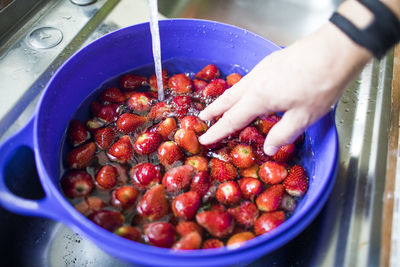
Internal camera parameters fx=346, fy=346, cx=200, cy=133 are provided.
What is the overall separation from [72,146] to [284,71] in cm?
57

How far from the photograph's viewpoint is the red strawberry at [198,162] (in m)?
0.86

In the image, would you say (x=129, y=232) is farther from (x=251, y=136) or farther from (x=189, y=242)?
(x=251, y=136)

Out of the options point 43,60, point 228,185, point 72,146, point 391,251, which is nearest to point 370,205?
point 391,251

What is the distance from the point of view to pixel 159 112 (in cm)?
98

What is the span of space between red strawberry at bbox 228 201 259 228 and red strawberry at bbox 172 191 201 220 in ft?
0.27

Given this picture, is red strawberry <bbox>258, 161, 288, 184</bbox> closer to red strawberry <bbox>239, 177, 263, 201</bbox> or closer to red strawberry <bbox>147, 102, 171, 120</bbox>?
red strawberry <bbox>239, 177, 263, 201</bbox>

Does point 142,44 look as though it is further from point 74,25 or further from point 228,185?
point 228,185

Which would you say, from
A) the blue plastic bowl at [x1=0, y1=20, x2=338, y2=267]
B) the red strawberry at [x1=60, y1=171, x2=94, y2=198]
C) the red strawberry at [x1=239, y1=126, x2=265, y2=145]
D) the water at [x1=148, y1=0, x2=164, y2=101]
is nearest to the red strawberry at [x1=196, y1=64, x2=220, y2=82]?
the blue plastic bowl at [x1=0, y1=20, x2=338, y2=267]

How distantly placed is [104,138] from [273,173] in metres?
0.44

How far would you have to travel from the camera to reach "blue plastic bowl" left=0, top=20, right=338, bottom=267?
570 millimetres

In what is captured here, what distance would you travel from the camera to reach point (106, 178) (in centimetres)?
81

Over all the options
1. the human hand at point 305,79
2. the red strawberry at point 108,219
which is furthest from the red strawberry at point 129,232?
the human hand at point 305,79

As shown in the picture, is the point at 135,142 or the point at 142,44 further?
the point at 142,44

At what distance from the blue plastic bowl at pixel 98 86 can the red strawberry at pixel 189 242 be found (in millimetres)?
121
